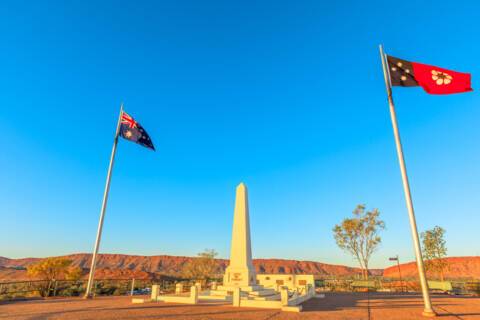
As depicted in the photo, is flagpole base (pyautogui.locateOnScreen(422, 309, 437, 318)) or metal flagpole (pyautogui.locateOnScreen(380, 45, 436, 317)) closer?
flagpole base (pyautogui.locateOnScreen(422, 309, 437, 318))

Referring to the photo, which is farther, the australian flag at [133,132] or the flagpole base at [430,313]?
the australian flag at [133,132]

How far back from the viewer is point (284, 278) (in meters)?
20.0

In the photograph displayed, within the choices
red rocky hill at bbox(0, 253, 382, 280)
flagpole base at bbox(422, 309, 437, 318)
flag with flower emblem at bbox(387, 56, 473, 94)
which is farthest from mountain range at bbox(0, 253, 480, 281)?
flag with flower emblem at bbox(387, 56, 473, 94)

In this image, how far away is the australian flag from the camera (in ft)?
54.6

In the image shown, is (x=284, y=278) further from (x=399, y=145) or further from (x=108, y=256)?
(x=108, y=256)

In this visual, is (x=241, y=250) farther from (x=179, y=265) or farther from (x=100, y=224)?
(x=179, y=265)

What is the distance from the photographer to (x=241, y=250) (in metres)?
16.2

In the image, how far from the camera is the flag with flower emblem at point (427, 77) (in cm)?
1017

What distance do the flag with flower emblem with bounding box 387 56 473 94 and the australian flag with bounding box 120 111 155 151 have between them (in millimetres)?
13844

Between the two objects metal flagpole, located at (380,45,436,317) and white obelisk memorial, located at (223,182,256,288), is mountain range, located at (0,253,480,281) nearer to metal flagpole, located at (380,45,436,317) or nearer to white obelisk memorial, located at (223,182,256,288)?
white obelisk memorial, located at (223,182,256,288)

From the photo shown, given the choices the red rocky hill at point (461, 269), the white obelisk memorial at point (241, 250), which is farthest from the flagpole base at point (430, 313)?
the red rocky hill at point (461, 269)

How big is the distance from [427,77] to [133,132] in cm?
1561

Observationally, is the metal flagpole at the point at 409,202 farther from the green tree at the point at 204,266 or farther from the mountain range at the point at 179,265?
the mountain range at the point at 179,265

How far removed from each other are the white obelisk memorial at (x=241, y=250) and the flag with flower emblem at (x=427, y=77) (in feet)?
35.4
